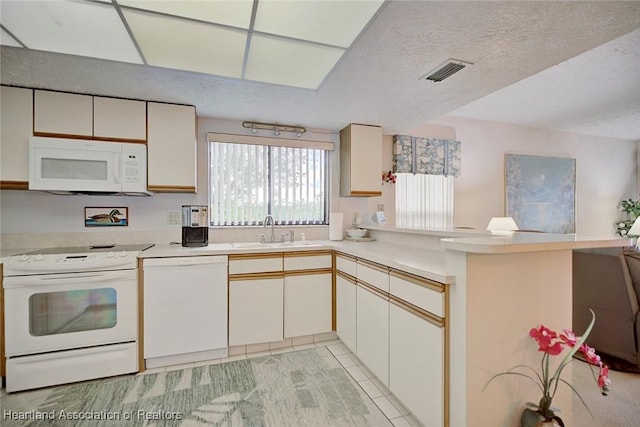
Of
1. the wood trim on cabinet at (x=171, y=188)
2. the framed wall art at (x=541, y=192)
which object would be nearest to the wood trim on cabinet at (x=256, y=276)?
the wood trim on cabinet at (x=171, y=188)

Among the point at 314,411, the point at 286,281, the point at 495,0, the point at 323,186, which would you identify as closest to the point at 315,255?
the point at 286,281

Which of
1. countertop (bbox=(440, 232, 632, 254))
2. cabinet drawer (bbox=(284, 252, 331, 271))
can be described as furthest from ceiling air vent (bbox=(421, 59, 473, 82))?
cabinet drawer (bbox=(284, 252, 331, 271))

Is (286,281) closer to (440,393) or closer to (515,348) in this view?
(440,393)

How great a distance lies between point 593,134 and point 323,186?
5.88 meters

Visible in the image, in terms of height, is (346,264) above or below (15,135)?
below

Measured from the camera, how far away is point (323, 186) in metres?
3.54

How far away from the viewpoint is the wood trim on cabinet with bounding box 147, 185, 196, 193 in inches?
101

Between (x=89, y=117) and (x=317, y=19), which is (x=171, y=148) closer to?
(x=89, y=117)

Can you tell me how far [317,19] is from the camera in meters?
1.51

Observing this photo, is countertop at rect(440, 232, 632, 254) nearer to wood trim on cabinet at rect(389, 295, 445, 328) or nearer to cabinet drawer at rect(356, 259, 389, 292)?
wood trim on cabinet at rect(389, 295, 445, 328)

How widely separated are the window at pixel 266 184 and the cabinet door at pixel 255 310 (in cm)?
84

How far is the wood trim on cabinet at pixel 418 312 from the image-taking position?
→ 4.71 ft

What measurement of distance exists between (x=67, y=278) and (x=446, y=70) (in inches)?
126

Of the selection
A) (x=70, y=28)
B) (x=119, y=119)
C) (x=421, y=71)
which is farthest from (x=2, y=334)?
(x=421, y=71)
